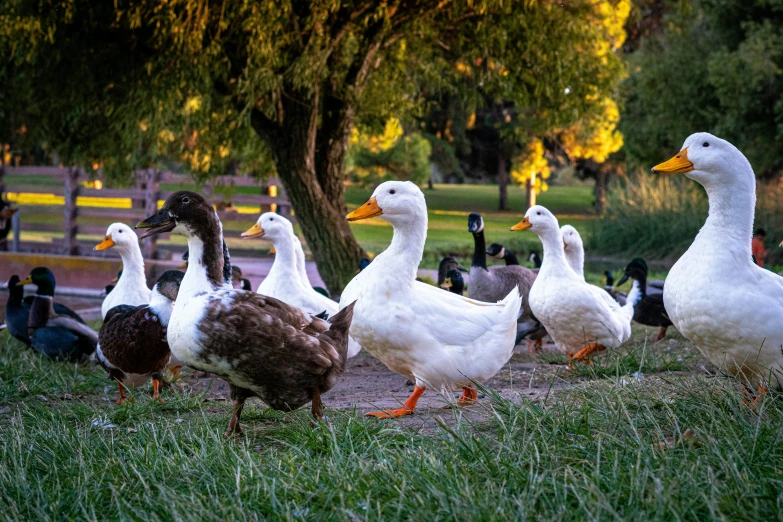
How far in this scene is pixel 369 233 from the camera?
2792cm

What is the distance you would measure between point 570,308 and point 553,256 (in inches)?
20.8

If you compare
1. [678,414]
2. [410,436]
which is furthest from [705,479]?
[410,436]

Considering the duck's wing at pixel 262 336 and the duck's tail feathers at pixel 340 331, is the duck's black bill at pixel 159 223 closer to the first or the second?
the duck's wing at pixel 262 336

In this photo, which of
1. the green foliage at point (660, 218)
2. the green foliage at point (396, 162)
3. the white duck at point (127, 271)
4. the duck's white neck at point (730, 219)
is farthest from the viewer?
the green foliage at point (396, 162)

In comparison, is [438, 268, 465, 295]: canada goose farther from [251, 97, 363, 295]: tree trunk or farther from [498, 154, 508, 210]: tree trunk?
[498, 154, 508, 210]: tree trunk

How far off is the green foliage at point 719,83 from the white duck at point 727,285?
43.7ft

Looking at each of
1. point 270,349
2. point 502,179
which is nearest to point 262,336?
point 270,349

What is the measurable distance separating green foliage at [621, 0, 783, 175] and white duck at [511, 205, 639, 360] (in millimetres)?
11354

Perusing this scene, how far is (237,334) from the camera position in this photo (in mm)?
4609

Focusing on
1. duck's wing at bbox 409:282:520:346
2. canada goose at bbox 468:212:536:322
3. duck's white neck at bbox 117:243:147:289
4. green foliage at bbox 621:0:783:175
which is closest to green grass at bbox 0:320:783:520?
duck's wing at bbox 409:282:520:346

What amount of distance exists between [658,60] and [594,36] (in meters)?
10.2

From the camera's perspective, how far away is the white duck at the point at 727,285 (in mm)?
4531

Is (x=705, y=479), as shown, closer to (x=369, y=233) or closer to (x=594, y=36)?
(x=594, y=36)

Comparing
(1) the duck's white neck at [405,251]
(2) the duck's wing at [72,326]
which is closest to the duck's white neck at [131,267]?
(2) the duck's wing at [72,326]
